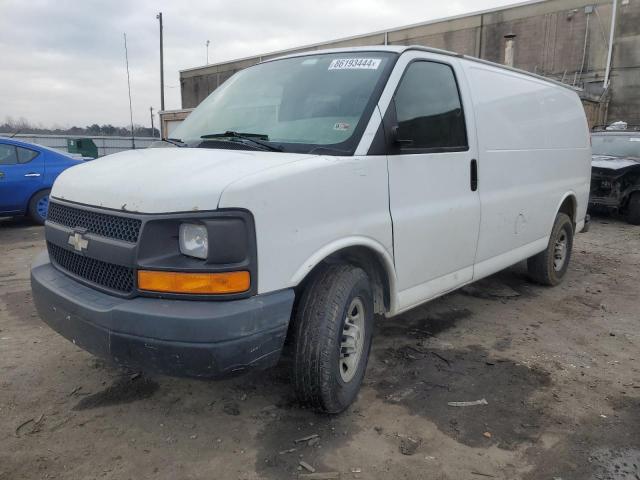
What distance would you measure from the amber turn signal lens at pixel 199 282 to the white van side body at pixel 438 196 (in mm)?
105

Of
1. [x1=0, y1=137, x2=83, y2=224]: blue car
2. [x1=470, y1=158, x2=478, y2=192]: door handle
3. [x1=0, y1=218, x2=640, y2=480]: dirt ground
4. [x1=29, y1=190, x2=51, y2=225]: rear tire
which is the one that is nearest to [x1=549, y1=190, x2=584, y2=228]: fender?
[x1=0, y1=218, x2=640, y2=480]: dirt ground

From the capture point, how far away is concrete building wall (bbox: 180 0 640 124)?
2030 centimetres

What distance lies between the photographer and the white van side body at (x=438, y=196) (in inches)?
97.4

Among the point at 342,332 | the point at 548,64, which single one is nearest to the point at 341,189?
the point at 342,332

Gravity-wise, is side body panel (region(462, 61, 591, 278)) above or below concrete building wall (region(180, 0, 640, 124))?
below

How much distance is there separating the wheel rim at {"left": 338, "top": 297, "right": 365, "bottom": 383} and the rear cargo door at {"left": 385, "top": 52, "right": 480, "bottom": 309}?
36 centimetres

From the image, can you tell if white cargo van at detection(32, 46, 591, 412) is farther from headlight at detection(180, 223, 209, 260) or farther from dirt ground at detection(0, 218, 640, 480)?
dirt ground at detection(0, 218, 640, 480)

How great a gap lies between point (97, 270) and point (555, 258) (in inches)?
188

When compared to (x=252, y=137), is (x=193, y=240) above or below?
below

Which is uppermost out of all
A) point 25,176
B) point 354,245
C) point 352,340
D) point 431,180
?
point 431,180

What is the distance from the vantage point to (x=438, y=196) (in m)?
3.45

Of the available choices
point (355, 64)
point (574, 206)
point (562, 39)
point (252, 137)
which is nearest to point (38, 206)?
point (252, 137)

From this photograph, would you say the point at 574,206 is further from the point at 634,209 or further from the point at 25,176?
the point at 25,176

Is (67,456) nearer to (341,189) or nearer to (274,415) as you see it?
(274,415)
